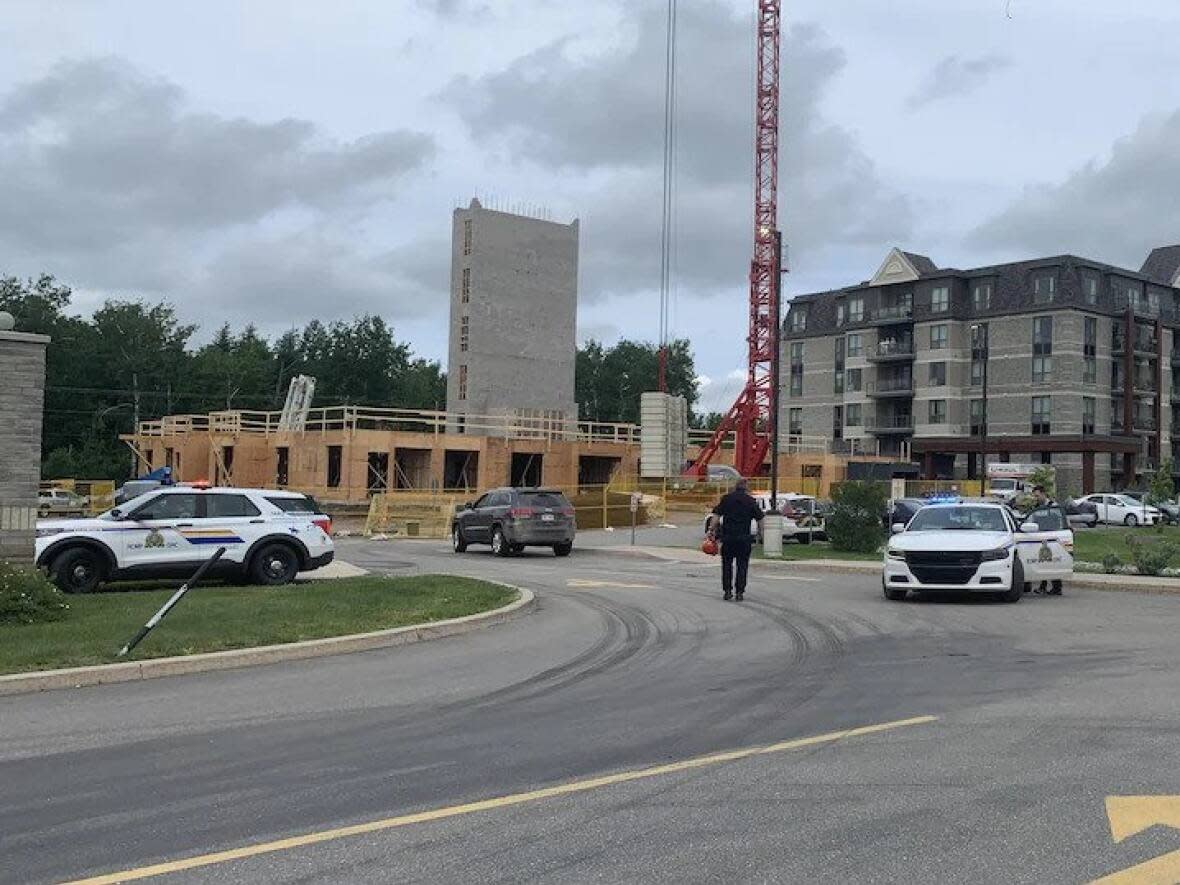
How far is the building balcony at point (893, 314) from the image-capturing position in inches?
3445

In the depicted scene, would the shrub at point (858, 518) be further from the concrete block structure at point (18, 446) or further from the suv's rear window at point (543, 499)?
the concrete block structure at point (18, 446)

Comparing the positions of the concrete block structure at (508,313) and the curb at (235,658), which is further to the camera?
the concrete block structure at (508,313)

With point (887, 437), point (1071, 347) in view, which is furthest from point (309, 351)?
point (1071, 347)

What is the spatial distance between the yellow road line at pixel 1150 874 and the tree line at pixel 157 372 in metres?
91.6

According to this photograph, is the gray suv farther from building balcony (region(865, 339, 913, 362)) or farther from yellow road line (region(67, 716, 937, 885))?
building balcony (region(865, 339, 913, 362))

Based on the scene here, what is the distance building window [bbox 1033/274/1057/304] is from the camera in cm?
8044

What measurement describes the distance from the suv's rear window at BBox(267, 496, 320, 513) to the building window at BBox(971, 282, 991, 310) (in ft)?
240

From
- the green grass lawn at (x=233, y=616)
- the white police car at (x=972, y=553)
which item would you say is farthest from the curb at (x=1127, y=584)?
the green grass lawn at (x=233, y=616)

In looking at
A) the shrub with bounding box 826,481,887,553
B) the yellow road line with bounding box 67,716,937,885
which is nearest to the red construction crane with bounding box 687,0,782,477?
the shrub with bounding box 826,481,887,553

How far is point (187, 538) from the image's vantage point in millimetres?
17562

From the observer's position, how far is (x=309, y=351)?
118 meters

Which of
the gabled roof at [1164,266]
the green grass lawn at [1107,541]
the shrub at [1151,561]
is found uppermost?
the gabled roof at [1164,266]

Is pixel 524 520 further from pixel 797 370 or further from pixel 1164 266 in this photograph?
pixel 1164 266

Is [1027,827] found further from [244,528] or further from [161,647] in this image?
[244,528]
